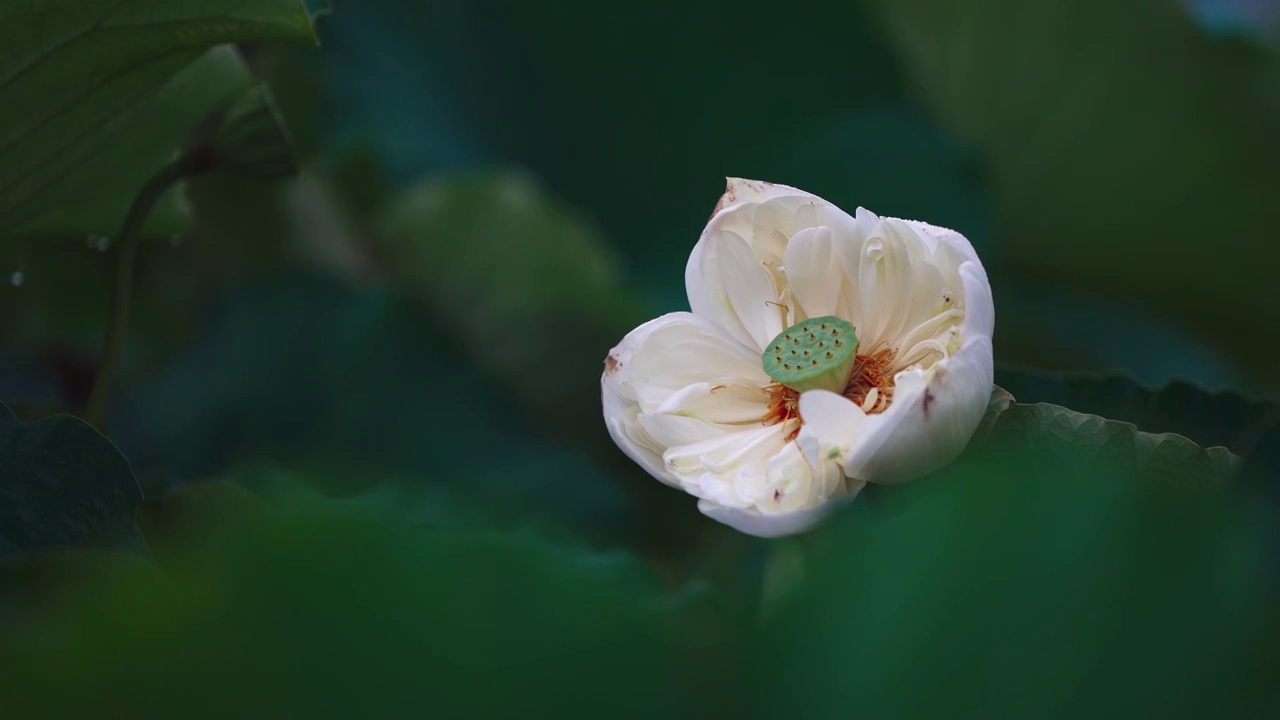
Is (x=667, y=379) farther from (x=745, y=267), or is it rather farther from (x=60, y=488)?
(x=60, y=488)

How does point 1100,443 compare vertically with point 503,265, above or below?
above

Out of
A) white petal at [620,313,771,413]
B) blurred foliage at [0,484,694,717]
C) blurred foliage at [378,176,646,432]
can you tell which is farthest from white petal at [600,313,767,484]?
blurred foliage at [378,176,646,432]

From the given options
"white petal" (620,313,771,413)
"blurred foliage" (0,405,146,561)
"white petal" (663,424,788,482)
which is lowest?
"blurred foliage" (0,405,146,561)

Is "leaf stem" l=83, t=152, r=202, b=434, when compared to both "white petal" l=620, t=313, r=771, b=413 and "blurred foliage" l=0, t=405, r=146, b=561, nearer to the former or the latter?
"blurred foliage" l=0, t=405, r=146, b=561

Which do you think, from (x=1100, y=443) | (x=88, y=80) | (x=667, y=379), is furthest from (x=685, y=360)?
(x=88, y=80)

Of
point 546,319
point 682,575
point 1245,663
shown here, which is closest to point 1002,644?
point 1245,663

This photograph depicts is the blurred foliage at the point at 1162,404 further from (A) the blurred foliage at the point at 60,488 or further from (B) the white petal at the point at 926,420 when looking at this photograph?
(A) the blurred foliage at the point at 60,488
